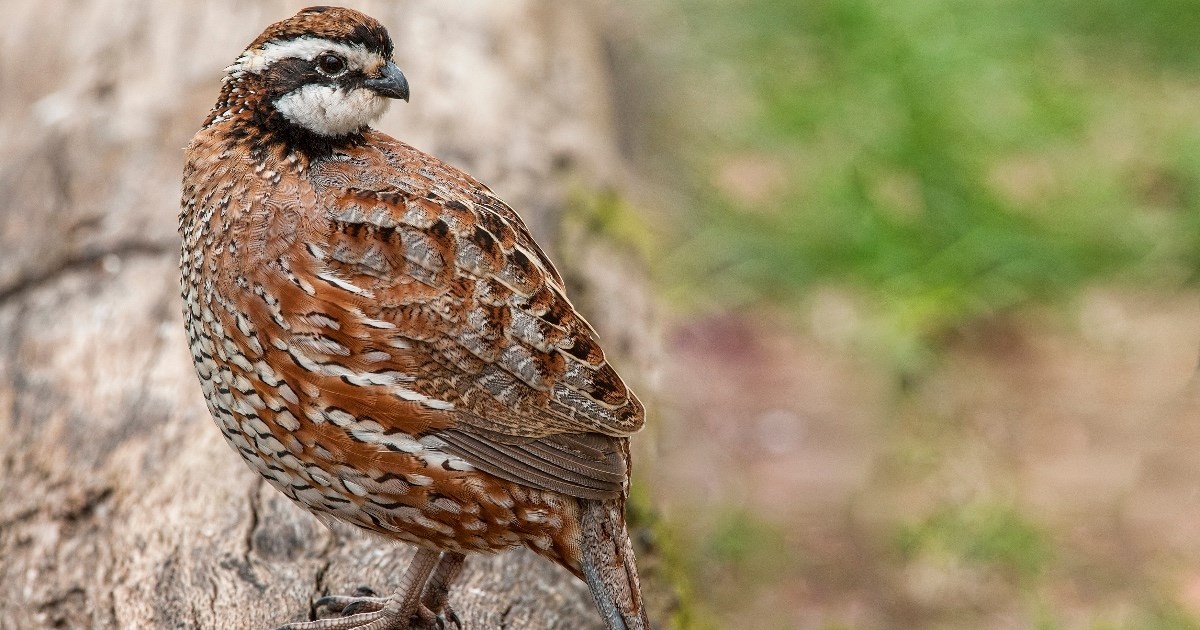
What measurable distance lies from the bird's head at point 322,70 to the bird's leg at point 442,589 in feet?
3.90

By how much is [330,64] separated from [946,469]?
3.63m

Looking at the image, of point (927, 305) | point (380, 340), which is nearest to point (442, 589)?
point (380, 340)

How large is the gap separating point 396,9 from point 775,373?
253 cm

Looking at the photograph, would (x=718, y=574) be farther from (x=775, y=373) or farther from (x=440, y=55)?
(x=440, y=55)

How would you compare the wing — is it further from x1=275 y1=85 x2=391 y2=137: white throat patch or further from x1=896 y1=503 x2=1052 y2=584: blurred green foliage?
x1=896 y1=503 x2=1052 y2=584: blurred green foliage

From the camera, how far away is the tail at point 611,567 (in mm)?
3371

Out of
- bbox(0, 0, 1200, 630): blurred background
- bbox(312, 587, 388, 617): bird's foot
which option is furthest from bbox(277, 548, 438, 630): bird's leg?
bbox(0, 0, 1200, 630): blurred background

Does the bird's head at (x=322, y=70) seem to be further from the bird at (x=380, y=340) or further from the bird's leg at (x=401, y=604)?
the bird's leg at (x=401, y=604)

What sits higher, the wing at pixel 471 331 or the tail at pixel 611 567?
the wing at pixel 471 331

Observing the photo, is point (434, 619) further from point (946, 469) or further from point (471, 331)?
point (946, 469)

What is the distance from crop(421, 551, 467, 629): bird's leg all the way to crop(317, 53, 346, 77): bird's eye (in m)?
1.32

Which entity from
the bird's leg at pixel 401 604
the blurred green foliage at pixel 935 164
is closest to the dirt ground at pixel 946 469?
the blurred green foliage at pixel 935 164

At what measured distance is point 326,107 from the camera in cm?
343

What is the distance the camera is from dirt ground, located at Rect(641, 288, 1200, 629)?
5457 millimetres
